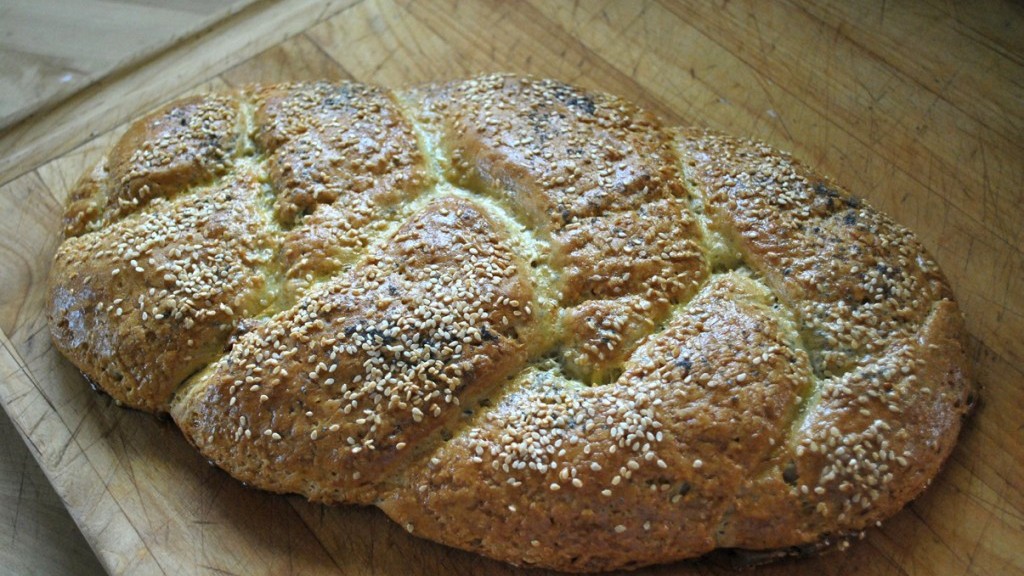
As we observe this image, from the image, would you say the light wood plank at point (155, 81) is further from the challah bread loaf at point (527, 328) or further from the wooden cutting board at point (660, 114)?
the challah bread loaf at point (527, 328)

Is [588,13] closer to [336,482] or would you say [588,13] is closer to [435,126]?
[435,126]

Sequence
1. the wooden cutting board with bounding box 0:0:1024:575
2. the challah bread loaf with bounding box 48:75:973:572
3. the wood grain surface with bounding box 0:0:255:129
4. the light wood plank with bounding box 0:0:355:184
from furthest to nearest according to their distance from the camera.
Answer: the wood grain surface with bounding box 0:0:255:129, the light wood plank with bounding box 0:0:355:184, the wooden cutting board with bounding box 0:0:1024:575, the challah bread loaf with bounding box 48:75:973:572

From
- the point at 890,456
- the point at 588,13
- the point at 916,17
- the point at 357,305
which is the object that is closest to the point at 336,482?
the point at 357,305

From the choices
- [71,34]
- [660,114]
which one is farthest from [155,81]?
[660,114]

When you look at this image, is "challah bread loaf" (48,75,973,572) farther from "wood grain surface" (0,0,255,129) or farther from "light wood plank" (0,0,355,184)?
"wood grain surface" (0,0,255,129)

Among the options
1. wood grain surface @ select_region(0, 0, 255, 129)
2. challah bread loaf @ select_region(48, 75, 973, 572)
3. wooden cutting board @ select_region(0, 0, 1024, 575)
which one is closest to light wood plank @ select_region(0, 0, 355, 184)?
wooden cutting board @ select_region(0, 0, 1024, 575)
